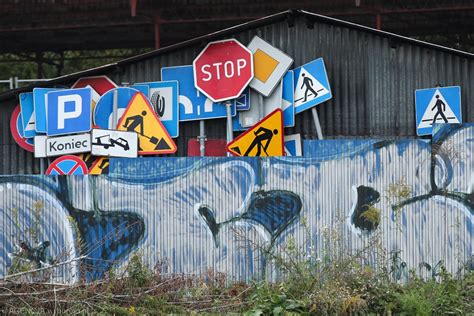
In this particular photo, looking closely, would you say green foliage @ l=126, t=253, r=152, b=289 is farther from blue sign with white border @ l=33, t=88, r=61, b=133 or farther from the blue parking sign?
blue sign with white border @ l=33, t=88, r=61, b=133

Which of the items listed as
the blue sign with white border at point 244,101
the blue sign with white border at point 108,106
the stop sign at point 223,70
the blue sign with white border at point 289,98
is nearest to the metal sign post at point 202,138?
the stop sign at point 223,70

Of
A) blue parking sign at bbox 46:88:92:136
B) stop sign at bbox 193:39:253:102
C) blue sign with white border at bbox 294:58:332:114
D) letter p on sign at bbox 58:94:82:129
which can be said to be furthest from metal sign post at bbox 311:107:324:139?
letter p on sign at bbox 58:94:82:129

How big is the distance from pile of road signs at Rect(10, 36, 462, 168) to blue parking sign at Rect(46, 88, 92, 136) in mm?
20

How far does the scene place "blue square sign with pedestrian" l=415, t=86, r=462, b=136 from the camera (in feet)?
52.9

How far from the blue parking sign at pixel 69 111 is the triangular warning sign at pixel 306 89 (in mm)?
4125

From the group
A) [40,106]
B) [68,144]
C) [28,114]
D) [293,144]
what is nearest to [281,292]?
[293,144]

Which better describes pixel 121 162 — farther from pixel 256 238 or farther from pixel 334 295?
pixel 334 295

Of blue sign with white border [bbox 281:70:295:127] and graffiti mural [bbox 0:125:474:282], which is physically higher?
blue sign with white border [bbox 281:70:295:127]

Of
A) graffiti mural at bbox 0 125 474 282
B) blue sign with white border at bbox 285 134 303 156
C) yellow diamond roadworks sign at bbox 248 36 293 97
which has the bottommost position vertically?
graffiti mural at bbox 0 125 474 282

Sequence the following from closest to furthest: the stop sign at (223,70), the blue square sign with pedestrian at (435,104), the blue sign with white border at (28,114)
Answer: the blue square sign with pedestrian at (435,104), the stop sign at (223,70), the blue sign with white border at (28,114)

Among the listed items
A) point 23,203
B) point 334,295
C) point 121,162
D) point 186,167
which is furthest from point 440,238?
point 23,203

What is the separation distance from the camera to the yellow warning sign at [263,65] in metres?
16.3

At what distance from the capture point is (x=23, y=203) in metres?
12.1

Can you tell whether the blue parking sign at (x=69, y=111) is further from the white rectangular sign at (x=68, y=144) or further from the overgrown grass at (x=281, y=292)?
the overgrown grass at (x=281, y=292)
